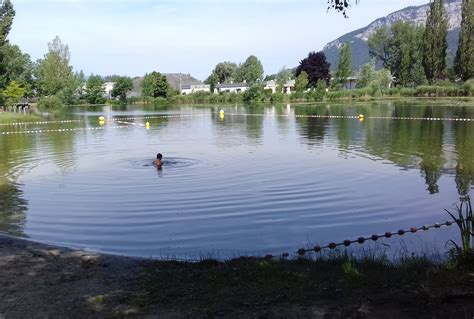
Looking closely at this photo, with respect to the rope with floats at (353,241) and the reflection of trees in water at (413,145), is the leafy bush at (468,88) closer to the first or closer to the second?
the reflection of trees in water at (413,145)

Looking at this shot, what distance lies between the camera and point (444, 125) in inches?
1249

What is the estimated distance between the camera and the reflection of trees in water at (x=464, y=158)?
44.5 ft

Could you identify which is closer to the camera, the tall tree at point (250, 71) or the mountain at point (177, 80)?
the tall tree at point (250, 71)

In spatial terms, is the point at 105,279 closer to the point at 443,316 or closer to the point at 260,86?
the point at 443,316

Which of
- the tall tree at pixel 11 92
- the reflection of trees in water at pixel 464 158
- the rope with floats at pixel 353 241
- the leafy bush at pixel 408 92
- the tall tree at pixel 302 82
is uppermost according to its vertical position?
the tall tree at pixel 302 82

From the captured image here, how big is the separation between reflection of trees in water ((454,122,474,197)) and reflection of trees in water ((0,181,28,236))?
10.5 metres

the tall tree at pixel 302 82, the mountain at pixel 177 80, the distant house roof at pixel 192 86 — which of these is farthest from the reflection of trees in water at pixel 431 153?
the mountain at pixel 177 80

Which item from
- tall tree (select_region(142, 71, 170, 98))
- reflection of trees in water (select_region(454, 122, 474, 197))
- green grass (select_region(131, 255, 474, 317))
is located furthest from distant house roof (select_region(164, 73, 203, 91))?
green grass (select_region(131, 255, 474, 317))

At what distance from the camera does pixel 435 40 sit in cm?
8656

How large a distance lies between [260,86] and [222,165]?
86.6m

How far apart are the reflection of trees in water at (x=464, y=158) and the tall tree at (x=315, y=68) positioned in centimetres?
8188

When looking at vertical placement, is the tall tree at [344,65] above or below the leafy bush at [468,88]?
above

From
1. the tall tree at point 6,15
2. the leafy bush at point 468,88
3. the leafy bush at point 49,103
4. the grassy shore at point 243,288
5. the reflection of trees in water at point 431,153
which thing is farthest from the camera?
the leafy bush at point 49,103

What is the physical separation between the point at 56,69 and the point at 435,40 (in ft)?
300
